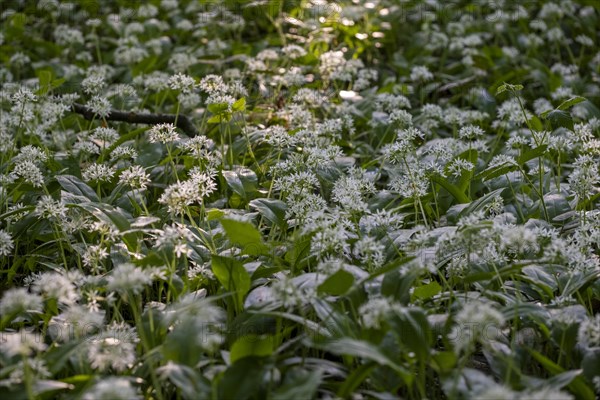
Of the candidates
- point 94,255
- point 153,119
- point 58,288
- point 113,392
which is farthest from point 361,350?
point 153,119

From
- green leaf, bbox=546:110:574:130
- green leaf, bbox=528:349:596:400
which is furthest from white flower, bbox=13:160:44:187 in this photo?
green leaf, bbox=546:110:574:130

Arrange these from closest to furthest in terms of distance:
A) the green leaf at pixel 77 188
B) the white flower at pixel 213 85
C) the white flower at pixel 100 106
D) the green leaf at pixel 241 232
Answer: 1. the green leaf at pixel 241 232
2. the green leaf at pixel 77 188
3. the white flower at pixel 213 85
4. the white flower at pixel 100 106

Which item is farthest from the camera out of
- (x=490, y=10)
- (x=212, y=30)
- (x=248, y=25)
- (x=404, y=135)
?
(x=490, y=10)

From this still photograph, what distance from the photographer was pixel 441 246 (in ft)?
8.63

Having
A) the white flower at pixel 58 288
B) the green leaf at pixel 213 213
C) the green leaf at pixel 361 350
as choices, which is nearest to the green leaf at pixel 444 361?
the green leaf at pixel 361 350

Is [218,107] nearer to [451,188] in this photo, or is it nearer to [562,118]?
[451,188]

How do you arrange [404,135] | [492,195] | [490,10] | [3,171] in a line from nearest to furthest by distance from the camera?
1. [492,195]
2. [404,135]
3. [3,171]
4. [490,10]

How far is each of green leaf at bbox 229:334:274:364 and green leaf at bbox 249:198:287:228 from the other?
0.95 meters

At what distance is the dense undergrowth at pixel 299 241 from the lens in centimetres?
223

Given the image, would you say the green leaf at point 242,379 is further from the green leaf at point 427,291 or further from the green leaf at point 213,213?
the green leaf at point 213,213

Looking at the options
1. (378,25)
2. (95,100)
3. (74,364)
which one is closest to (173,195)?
(74,364)

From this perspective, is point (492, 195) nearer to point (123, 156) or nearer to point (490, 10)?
point (123, 156)

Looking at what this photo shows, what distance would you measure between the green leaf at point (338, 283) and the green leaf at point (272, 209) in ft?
2.51

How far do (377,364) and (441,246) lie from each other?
0.62 m
